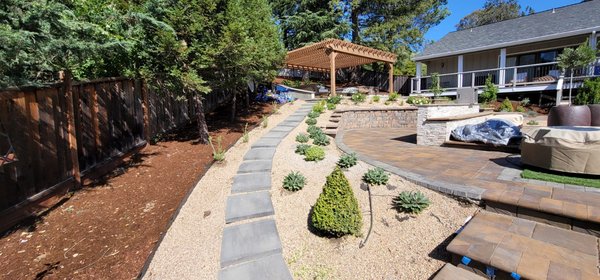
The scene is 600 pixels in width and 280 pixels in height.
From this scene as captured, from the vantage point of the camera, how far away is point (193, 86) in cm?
573

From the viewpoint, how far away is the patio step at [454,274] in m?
2.24

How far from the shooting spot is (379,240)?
300 cm

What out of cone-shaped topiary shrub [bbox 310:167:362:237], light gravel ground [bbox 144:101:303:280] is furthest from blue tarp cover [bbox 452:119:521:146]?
light gravel ground [bbox 144:101:303:280]

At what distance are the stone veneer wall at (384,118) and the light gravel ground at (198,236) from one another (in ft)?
21.0

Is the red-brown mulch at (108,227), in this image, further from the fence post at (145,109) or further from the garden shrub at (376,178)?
the garden shrub at (376,178)

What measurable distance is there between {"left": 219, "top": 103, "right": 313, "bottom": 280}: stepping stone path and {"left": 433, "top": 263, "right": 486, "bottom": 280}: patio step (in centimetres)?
129

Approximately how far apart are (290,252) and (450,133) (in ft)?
17.7

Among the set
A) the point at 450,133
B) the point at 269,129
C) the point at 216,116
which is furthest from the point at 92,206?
the point at 450,133

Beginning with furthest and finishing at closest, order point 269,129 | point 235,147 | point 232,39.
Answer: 1. point 269,129
2. point 235,147
3. point 232,39

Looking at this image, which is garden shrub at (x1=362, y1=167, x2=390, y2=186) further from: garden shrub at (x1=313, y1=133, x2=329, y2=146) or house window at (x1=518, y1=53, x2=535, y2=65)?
house window at (x1=518, y1=53, x2=535, y2=65)

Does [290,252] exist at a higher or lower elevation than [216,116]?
lower

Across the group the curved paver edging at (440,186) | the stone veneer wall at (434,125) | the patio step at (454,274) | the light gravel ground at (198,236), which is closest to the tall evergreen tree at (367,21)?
the stone veneer wall at (434,125)

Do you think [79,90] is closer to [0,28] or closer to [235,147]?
[0,28]

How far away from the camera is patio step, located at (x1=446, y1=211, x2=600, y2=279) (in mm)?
2066
